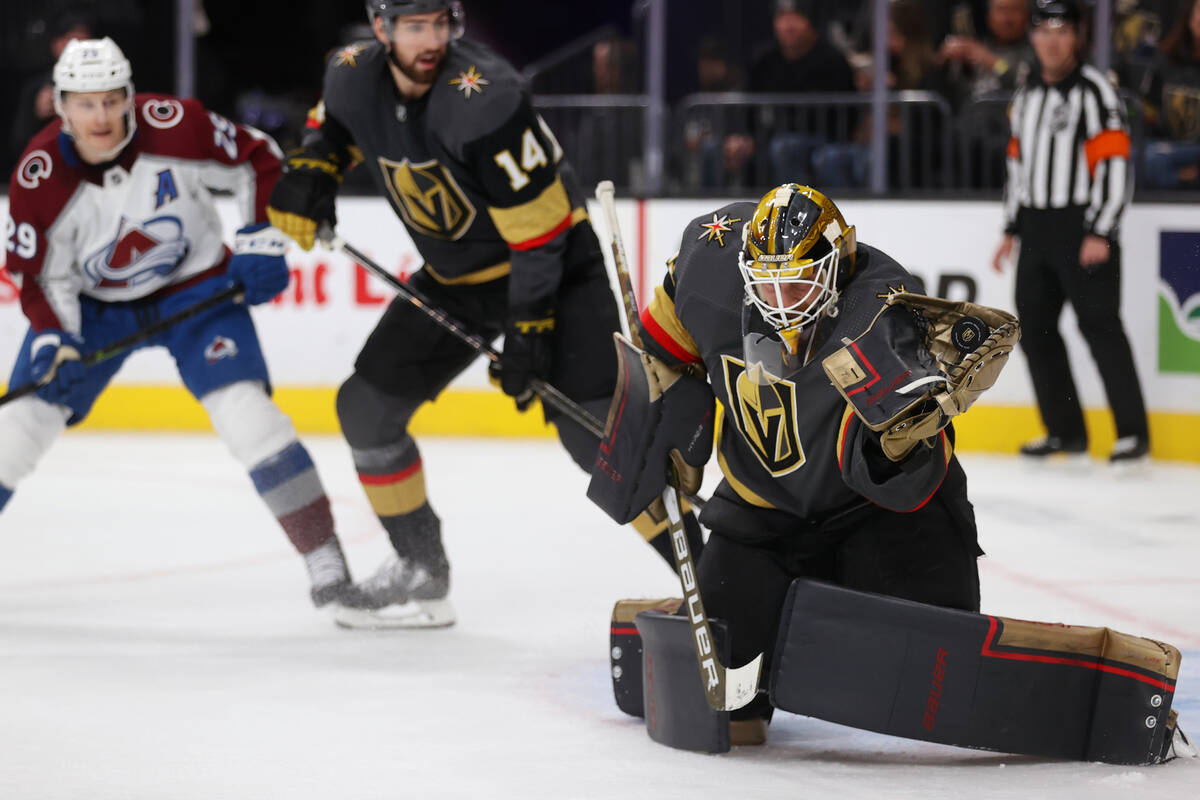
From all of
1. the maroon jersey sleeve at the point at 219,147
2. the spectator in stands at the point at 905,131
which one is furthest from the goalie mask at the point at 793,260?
the spectator in stands at the point at 905,131

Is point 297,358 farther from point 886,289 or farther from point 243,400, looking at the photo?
point 886,289

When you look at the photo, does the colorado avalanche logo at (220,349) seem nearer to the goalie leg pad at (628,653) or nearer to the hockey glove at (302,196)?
the hockey glove at (302,196)

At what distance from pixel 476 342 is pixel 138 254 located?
2.49 feet

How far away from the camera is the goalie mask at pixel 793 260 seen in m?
2.31

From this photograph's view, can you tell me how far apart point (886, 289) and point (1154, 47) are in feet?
12.4

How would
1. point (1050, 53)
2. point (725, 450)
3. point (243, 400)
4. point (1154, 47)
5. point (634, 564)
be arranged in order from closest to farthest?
point (725, 450), point (243, 400), point (634, 564), point (1050, 53), point (1154, 47)

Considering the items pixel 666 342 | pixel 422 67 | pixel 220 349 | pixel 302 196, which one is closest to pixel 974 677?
pixel 666 342

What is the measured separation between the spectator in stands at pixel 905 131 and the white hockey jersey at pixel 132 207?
275 centimetres

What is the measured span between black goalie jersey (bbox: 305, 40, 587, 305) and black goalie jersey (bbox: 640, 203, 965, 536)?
534 millimetres

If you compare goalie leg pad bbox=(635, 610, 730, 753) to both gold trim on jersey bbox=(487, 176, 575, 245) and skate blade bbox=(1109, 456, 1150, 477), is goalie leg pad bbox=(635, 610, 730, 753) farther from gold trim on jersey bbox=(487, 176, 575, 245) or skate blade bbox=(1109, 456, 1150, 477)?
skate blade bbox=(1109, 456, 1150, 477)

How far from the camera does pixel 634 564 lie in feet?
13.0

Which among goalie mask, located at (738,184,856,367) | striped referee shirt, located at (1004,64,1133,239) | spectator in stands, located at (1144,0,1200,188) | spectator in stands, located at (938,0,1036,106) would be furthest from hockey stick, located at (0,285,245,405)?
spectator in stands, located at (1144,0,1200,188)

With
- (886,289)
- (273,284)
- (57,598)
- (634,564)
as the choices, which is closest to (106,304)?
(273,284)

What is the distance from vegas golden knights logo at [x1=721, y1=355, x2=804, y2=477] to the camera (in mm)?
2453
